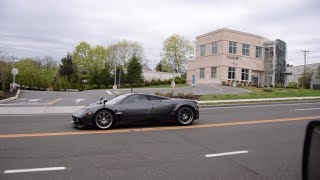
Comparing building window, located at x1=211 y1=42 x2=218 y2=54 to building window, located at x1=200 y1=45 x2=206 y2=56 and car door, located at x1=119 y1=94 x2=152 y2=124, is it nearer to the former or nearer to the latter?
building window, located at x1=200 y1=45 x2=206 y2=56

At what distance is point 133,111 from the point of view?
12773 millimetres

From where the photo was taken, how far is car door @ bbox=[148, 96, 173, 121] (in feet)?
42.9

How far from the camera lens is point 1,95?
98.1 ft

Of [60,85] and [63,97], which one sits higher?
[60,85]

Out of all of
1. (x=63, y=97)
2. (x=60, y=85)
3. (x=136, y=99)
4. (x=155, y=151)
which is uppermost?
(x=60, y=85)

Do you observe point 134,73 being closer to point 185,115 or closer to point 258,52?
point 258,52

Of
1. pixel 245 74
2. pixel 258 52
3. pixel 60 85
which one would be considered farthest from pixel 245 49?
pixel 60 85

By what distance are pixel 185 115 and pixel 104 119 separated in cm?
293

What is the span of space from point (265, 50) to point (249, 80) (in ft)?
21.3

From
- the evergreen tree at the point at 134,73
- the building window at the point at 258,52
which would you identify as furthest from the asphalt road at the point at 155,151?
the evergreen tree at the point at 134,73

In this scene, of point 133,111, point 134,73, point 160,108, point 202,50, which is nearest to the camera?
point 133,111

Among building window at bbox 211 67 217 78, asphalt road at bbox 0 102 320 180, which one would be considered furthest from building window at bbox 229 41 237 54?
asphalt road at bbox 0 102 320 180

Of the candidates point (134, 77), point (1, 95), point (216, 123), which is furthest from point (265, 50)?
point (216, 123)

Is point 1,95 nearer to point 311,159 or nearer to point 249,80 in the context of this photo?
point 311,159
